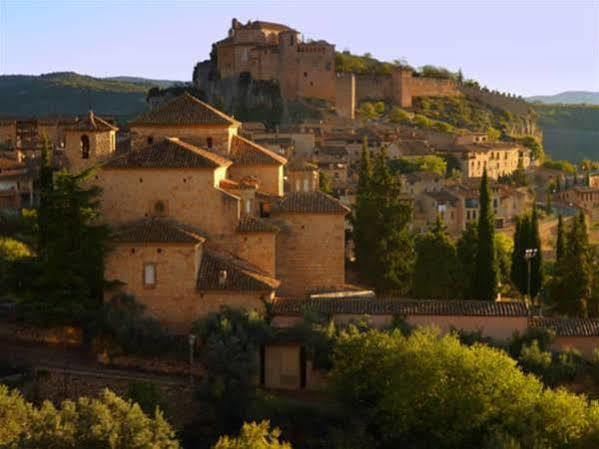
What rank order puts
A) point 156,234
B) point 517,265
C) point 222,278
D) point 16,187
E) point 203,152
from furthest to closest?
point 16,187, point 517,265, point 203,152, point 156,234, point 222,278

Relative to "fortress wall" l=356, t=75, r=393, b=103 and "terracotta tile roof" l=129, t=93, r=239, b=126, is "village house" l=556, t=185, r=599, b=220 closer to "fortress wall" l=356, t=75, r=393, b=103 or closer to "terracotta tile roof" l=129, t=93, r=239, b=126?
"fortress wall" l=356, t=75, r=393, b=103

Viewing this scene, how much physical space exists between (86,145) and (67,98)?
8963 cm

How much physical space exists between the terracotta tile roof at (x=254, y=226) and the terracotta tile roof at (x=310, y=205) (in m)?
1.06

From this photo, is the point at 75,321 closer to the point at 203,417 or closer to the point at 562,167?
the point at 203,417

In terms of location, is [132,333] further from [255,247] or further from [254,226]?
[254,226]

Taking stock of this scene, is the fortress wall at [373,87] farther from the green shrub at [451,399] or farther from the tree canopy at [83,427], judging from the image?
the tree canopy at [83,427]

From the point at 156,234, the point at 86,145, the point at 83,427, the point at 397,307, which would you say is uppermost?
the point at 86,145

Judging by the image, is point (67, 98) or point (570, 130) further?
point (570, 130)

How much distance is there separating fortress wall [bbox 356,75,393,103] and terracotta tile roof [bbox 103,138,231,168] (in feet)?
192

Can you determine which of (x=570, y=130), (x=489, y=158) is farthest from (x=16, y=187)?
(x=570, y=130)

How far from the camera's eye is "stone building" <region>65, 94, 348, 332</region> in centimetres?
2209

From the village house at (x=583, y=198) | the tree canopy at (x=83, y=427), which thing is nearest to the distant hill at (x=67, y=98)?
the village house at (x=583, y=198)

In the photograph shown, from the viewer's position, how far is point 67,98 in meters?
111

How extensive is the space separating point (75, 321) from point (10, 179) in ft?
82.3
